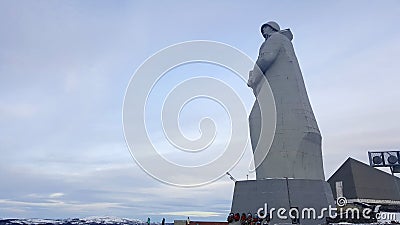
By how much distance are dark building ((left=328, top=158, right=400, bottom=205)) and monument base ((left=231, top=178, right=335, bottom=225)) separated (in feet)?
78.3

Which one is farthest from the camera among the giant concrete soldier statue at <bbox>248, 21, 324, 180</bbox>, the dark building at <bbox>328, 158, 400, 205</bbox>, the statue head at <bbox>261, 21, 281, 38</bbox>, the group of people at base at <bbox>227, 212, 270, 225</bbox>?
the dark building at <bbox>328, 158, 400, 205</bbox>

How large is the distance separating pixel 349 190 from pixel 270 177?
82.1ft

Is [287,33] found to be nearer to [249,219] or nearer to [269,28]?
[269,28]

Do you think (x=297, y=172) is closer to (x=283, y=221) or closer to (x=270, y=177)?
(x=270, y=177)

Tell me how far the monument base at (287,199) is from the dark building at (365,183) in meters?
23.9

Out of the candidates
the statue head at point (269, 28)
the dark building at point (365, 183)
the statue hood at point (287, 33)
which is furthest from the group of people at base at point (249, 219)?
the dark building at point (365, 183)

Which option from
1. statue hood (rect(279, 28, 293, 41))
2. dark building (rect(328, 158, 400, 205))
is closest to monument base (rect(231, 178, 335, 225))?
statue hood (rect(279, 28, 293, 41))

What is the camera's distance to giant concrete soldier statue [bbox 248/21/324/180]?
16234 millimetres

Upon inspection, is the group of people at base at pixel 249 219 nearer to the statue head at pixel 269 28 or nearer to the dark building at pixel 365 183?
the statue head at pixel 269 28

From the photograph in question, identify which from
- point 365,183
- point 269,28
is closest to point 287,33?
point 269,28

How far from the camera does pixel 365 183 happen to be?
39.1 metres

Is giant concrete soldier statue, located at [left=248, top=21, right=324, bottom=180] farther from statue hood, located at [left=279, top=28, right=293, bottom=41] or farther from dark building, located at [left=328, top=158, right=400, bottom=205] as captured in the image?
dark building, located at [left=328, top=158, right=400, bottom=205]

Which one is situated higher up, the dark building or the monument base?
the dark building

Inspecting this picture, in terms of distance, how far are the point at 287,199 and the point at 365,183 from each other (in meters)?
27.2
